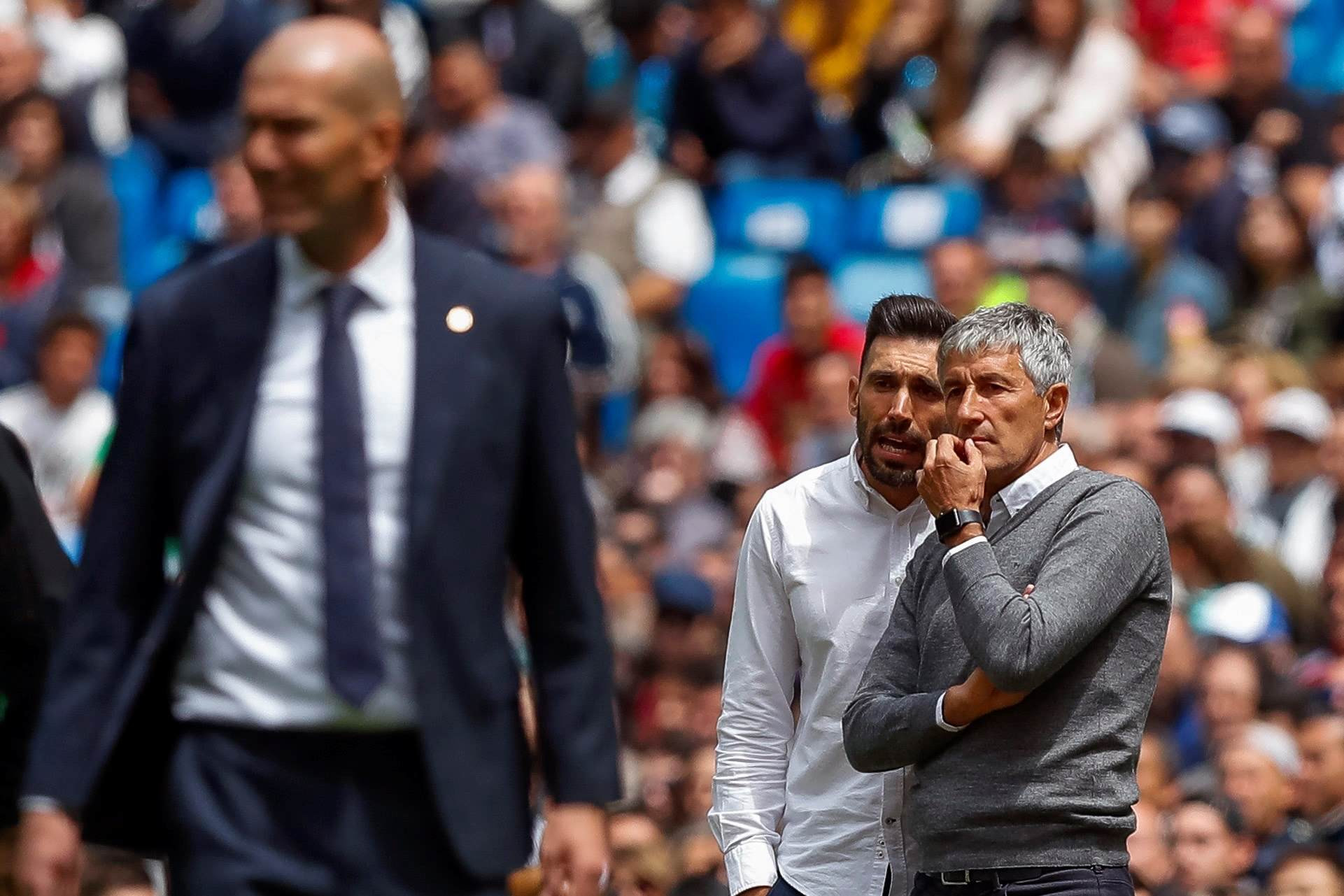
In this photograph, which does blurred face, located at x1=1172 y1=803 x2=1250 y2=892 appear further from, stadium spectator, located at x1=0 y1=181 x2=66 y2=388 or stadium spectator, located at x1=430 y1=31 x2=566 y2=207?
stadium spectator, located at x1=0 y1=181 x2=66 y2=388

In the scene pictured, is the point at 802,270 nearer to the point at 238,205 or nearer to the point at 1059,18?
the point at 238,205

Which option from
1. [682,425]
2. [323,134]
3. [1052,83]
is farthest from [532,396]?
[1052,83]

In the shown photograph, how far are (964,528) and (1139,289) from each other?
28.0 ft

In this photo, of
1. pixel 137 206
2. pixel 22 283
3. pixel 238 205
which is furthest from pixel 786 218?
pixel 22 283

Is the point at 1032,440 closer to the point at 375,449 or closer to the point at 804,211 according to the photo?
the point at 375,449

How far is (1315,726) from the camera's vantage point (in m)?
8.04

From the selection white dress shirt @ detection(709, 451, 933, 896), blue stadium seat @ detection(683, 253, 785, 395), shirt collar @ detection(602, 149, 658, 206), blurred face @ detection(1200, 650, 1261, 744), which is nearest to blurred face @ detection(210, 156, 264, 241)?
shirt collar @ detection(602, 149, 658, 206)

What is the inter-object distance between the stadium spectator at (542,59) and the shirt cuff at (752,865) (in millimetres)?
9828

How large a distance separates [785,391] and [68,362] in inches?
139

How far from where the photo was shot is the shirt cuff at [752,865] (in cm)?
505

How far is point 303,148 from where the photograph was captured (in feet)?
13.1

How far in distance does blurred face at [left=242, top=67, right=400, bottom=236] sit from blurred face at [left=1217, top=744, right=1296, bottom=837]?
16.2 ft

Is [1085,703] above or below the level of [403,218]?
below

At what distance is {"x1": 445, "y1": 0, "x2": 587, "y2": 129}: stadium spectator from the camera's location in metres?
14.6
